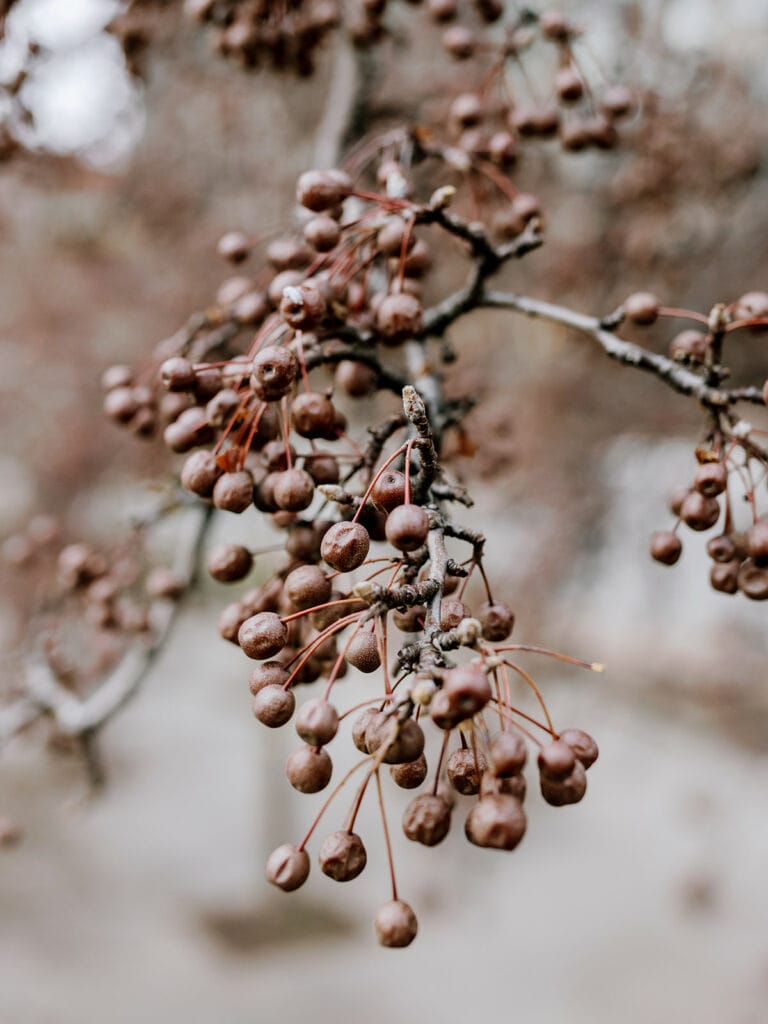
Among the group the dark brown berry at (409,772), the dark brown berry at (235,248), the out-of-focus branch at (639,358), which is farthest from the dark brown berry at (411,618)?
the dark brown berry at (235,248)

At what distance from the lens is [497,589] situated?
4.38 m

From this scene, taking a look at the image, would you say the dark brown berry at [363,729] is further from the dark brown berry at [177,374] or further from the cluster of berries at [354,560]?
the dark brown berry at [177,374]

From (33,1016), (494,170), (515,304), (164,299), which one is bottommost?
(33,1016)

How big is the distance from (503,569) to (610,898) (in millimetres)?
5648

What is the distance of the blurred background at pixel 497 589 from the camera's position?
3895 millimetres

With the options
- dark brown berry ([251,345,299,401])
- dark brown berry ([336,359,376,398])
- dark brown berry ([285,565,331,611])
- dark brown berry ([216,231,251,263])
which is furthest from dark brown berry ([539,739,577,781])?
dark brown berry ([216,231,251,263])

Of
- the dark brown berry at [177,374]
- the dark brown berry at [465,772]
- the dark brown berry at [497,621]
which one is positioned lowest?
the dark brown berry at [465,772]

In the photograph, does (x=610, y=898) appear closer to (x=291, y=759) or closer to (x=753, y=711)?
(x=753, y=711)

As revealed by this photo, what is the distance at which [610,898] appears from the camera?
9.26 m

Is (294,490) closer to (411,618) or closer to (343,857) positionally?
(411,618)

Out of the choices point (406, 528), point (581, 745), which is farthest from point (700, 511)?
point (406, 528)

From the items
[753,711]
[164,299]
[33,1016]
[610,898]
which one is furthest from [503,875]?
[164,299]

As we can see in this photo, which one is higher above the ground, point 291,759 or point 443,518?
point 443,518

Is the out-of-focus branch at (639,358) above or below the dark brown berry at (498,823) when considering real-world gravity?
above
